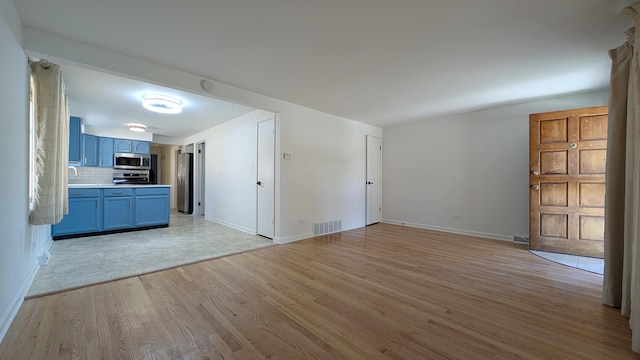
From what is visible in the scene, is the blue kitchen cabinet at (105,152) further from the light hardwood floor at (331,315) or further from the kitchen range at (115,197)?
the light hardwood floor at (331,315)

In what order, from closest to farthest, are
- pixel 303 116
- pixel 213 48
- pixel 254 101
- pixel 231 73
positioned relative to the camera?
1. pixel 213 48
2. pixel 231 73
3. pixel 254 101
4. pixel 303 116

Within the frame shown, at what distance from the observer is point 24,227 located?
2301mm

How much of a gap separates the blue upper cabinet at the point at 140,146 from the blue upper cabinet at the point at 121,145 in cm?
11

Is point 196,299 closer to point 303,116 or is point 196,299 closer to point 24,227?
point 24,227

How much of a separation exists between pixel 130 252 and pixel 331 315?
3247 millimetres

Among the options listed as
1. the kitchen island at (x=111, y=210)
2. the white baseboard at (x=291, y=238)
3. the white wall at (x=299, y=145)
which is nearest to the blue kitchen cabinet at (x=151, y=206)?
the kitchen island at (x=111, y=210)

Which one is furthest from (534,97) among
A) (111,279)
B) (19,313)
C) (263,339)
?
(19,313)

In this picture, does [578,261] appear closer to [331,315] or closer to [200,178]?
[331,315]

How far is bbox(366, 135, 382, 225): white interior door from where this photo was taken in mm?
5871

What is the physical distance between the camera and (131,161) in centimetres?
659

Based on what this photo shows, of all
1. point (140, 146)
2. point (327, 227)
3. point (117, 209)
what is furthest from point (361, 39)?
point (140, 146)

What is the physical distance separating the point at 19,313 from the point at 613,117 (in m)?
5.11

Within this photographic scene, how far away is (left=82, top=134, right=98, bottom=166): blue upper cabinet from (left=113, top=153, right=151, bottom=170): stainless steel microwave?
0.38 meters

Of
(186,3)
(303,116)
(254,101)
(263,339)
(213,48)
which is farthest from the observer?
(303,116)
